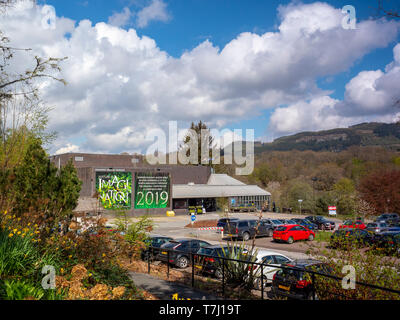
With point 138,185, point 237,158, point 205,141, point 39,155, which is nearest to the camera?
point 39,155

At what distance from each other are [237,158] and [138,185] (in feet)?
182

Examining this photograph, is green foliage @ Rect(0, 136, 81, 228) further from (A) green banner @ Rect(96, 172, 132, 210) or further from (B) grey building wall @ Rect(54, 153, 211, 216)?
(B) grey building wall @ Rect(54, 153, 211, 216)

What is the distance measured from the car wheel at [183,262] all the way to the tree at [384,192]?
36370 mm

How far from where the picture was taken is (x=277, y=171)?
91.6 meters

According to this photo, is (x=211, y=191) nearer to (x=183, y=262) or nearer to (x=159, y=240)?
(x=159, y=240)

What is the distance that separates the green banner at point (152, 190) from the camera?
47.2 metres

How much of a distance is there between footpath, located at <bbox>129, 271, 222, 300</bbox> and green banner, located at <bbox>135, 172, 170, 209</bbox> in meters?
36.4

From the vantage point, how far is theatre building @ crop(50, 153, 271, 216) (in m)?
44.2

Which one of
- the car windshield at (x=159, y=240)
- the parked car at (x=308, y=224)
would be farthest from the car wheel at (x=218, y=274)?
the parked car at (x=308, y=224)

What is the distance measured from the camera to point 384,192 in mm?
46344

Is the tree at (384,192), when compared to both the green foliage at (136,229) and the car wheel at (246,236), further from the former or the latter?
the green foliage at (136,229)
